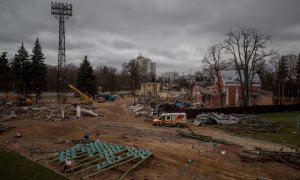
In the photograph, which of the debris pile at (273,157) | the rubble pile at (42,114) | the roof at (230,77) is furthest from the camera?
the roof at (230,77)

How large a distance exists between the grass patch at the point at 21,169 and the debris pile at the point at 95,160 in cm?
78

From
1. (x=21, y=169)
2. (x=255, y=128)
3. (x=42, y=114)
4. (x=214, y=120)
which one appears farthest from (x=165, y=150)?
(x=42, y=114)

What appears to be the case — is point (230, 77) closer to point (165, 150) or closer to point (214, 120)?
point (214, 120)

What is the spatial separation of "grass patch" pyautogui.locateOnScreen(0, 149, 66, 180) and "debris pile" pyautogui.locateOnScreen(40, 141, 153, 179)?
78 cm

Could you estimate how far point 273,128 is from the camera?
2648 cm

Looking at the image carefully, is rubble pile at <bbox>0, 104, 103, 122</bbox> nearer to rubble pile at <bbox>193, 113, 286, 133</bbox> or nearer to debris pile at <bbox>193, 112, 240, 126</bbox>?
debris pile at <bbox>193, 112, 240, 126</bbox>

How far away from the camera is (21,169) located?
42.5ft

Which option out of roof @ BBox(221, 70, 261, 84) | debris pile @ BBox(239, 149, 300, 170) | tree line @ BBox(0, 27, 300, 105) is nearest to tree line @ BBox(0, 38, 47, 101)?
tree line @ BBox(0, 27, 300, 105)

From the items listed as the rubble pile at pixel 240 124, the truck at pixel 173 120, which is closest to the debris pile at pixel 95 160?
the truck at pixel 173 120

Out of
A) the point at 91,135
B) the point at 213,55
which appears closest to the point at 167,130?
the point at 91,135

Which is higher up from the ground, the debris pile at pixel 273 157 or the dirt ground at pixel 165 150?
the debris pile at pixel 273 157

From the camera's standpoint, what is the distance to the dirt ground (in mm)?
13125

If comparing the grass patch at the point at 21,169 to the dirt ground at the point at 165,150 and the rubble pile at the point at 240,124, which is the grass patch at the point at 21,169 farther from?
the rubble pile at the point at 240,124

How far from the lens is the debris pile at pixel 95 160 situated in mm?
12961
